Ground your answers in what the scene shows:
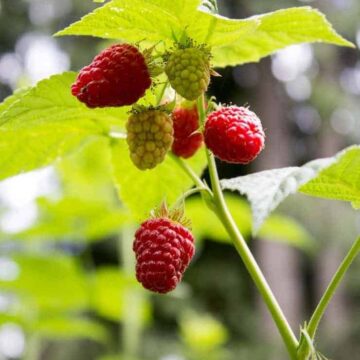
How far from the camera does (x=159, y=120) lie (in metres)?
1.48

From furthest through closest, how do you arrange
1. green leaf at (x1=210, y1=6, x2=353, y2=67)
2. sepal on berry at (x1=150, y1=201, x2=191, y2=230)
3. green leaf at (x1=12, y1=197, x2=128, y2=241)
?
green leaf at (x1=12, y1=197, x2=128, y2=241) < sepal on berry at (x1=150, y1=201, x2=191, y2=230) < green leaf at (x1=210, y1=6, x2=353, y2=67)

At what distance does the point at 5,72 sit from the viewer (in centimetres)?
1318

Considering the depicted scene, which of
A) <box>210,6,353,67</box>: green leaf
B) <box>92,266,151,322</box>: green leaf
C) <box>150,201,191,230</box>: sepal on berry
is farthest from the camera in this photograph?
<box>92,266,151,322</box>: green leaf

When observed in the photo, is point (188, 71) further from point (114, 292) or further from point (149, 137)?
point (114, 292)

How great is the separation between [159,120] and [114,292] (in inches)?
114

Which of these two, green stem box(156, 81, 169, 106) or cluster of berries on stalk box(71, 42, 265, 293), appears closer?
cluster of berries on stalk box(71, 42, 265, 293)

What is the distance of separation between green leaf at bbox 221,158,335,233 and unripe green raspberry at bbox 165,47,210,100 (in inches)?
7.1

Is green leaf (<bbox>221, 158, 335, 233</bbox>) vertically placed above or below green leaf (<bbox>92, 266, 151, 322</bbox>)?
above

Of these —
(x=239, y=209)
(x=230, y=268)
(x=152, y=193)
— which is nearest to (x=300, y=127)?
(x=230, y=268)

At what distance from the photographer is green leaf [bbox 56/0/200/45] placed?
1.46m

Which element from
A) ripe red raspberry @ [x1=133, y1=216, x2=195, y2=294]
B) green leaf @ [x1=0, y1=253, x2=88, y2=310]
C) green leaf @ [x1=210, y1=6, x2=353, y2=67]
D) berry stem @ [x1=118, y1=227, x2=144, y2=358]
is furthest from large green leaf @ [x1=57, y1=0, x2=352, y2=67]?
berry stem @ [x1=118, y1=227, x2=144, y2=358]

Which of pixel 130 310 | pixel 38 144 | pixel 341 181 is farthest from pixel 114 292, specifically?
pixel 341 181

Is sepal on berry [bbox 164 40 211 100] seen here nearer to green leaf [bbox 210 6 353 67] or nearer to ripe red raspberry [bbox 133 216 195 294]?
green leaf [bbox 210 6 353 67]

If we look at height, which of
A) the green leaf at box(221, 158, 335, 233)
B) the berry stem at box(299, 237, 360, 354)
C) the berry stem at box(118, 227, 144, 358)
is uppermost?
the green leaf at box(221, 158, 335, 233)
